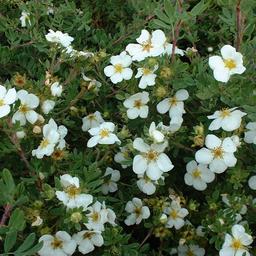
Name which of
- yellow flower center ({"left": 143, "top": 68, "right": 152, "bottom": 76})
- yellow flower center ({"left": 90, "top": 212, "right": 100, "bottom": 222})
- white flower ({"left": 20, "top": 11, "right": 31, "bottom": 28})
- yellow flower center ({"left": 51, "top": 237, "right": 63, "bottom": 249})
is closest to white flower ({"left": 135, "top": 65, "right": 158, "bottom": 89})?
yellow flower center ({"left": 143, "top": 68, "right": 152, "bottom": 76})

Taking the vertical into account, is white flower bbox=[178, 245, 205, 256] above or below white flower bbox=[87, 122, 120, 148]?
below

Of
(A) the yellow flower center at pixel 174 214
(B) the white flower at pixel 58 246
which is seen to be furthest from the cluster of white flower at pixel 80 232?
(A) the yellow flower center at pixel 174 214

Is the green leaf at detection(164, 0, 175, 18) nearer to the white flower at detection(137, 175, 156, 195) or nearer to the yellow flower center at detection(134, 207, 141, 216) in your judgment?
the white flower at detection(137, 175, 156, 195)

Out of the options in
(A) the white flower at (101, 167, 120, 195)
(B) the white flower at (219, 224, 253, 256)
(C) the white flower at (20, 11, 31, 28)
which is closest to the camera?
(B) the white flower at (219, 224, 253, 256)

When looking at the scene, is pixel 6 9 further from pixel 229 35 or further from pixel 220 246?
pixel 220 246

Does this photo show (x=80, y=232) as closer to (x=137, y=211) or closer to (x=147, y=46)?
(x=137, y=211)

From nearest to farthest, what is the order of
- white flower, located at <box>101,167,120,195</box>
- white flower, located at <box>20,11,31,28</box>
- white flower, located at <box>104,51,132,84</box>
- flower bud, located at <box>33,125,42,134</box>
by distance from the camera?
flower bud, located at <box>33,125,42,134</box>, white flower, located at <box>101,167,120,195</box>, white flower, located at <box>104,51,132,84</box>, white flower, located at <box>20,11,31,28</box>

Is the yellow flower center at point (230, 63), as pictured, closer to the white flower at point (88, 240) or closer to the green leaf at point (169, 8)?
the green leaf at point (169, 8)
